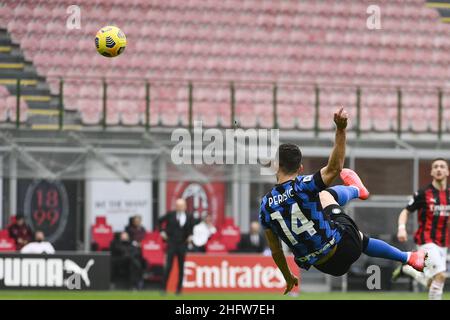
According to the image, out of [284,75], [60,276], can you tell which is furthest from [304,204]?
[284,75]

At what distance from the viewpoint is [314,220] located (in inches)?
326

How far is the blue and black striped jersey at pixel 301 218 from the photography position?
26.7ft

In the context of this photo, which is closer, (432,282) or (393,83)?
(432,282)

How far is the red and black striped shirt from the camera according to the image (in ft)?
40.4

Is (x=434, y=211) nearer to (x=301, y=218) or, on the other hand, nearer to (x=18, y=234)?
(x=301, y=218)

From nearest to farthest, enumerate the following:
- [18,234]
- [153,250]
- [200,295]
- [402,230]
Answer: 1. [402,230]
2. [200,295]
3. [18,234]
4. [153,250]

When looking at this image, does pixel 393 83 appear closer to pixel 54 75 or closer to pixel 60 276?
pixel 54 75

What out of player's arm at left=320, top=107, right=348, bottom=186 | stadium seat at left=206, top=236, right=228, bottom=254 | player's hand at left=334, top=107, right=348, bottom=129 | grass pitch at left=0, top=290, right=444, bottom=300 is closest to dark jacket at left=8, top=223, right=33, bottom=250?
grass pitch at left=0, top=290, right=444, bottom=300

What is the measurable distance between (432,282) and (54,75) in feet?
30.4

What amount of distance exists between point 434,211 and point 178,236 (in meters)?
5.21

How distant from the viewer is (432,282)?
1216cm

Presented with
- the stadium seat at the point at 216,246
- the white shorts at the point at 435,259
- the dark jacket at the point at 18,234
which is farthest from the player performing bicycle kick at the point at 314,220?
the dark jacket at the point at 18,234

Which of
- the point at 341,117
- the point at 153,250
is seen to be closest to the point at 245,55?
the point at 153,250

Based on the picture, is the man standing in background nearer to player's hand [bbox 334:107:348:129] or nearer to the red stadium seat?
the red stadium seat
